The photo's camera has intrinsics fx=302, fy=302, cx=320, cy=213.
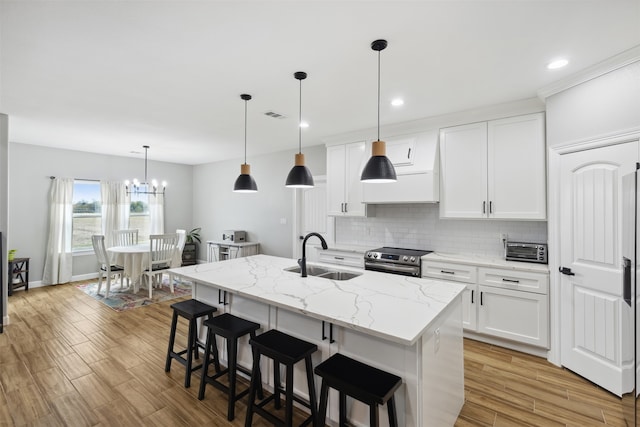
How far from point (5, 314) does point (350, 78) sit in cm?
492

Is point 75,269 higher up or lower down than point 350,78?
lower down

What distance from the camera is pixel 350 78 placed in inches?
104

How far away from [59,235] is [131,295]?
2.00 m

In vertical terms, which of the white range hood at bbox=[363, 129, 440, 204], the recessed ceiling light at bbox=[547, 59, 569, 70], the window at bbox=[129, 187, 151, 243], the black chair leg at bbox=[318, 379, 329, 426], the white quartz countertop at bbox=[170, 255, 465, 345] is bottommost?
the black chair leg at bbox=[318, 379, 329, 426]

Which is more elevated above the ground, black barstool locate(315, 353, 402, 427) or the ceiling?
the ceiling

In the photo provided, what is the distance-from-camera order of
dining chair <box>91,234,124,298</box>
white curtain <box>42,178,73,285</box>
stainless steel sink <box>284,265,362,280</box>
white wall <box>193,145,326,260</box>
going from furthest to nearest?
white wall <box>193,145,326,260</box>
white curtain <box>42,178,73,285</box>
dining chair <box>91,234,124,298</box>
stainless steel sink <box>284,265,362,280</box>

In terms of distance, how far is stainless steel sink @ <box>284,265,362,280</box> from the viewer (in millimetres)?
2805

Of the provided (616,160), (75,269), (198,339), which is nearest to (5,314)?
(75,269)

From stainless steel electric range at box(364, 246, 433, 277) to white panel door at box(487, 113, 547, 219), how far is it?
3.24ft

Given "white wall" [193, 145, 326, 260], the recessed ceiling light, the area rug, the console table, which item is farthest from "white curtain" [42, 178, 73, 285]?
the recessed ceiling light

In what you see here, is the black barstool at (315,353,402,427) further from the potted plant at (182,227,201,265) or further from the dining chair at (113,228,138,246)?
the potted plant at (182,227,201,265)

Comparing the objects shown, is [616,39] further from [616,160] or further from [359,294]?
A: [359,294]

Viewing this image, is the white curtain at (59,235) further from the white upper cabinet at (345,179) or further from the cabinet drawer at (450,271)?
the cabinet drawer at (450,271)

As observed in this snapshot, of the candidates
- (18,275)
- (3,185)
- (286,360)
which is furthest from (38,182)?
(286,360)
